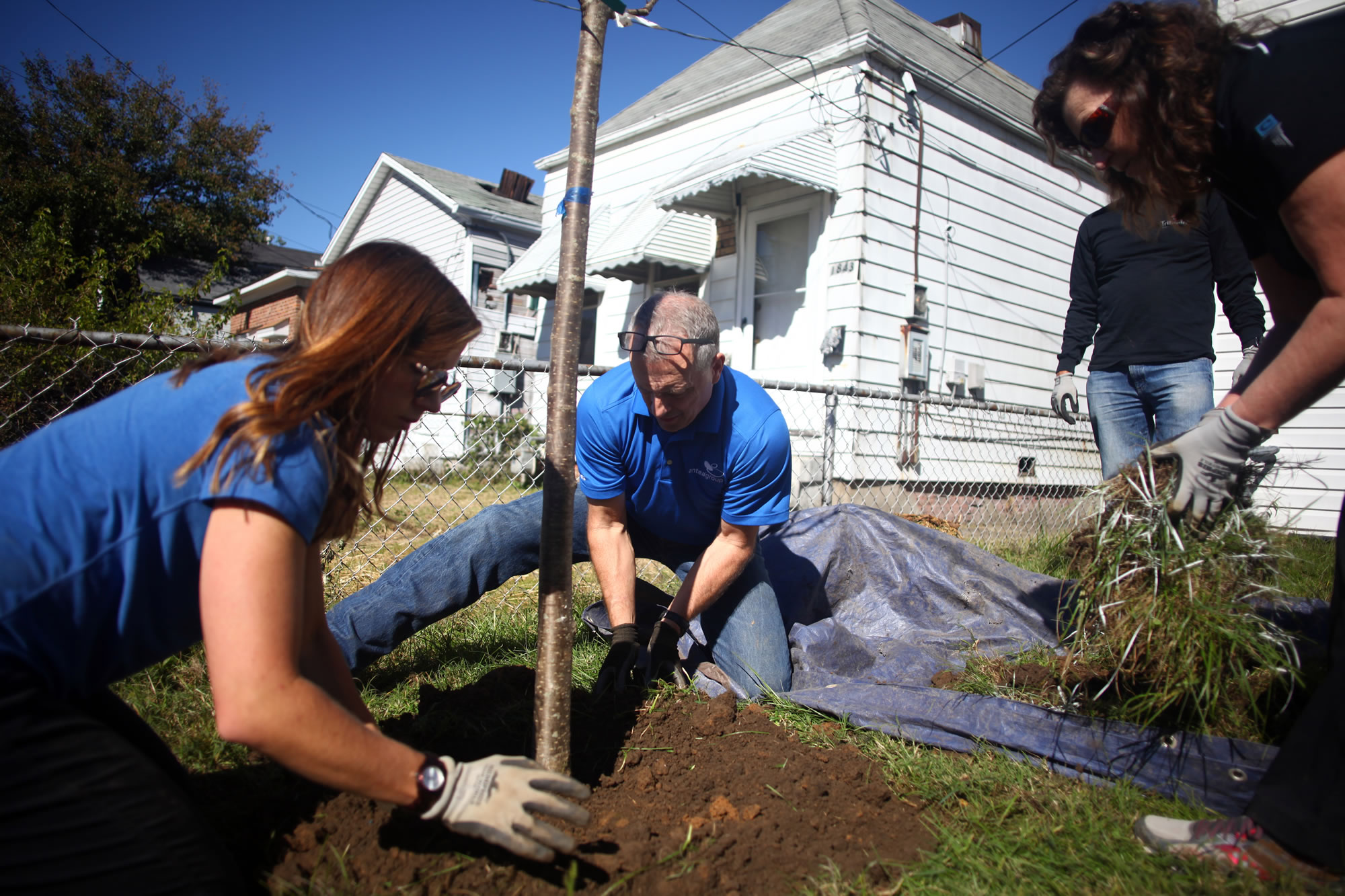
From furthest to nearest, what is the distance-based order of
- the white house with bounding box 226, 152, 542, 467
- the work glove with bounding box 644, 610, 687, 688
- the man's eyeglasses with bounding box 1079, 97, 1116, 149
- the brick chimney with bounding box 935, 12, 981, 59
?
the white house with bounding box 226, 152, 542, 467 → the brick chimney with bounding box 935, 12, 981, 59 → the work glove with bounding box 644, 610, 687, 688 → the man's eyeglasses with bounding box 1079, 97, 1116, 149

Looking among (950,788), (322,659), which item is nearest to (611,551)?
(322,659)

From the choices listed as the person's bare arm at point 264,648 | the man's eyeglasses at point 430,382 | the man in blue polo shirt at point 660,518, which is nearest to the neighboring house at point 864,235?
the man in blue polo shirt at point 660,518

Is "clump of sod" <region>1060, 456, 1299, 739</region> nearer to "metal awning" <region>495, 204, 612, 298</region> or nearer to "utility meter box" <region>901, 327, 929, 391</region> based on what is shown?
"utility meter box" <region>901, 327, 929, 391</region>

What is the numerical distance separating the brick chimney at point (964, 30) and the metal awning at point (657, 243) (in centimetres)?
576

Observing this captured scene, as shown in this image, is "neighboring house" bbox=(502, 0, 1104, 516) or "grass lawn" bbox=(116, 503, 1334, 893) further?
"neighboring house" bbox=(502, 0, 1104, 516)

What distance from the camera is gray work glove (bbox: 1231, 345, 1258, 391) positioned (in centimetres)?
209

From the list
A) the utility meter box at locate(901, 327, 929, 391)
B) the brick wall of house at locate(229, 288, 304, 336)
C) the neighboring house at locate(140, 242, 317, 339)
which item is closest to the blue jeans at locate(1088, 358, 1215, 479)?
the utility meter box at locate(901, 327, 929, 391)

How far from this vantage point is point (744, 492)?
2.67 meters

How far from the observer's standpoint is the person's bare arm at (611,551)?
2695 mm

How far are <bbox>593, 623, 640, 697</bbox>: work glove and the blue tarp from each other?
0.90ft

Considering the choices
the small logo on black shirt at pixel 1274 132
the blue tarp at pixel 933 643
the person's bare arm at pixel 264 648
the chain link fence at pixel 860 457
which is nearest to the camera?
the person's bare arm at pixel 264 648

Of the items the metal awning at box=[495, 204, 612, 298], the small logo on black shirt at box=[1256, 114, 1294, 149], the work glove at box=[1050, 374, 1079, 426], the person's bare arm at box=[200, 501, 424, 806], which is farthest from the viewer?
the metal awning at box=[495, 204, 612, 298]

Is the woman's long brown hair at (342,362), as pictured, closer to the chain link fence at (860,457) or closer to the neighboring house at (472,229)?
the chain link fence at (860,457)

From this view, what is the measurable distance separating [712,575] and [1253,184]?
1.87 m
